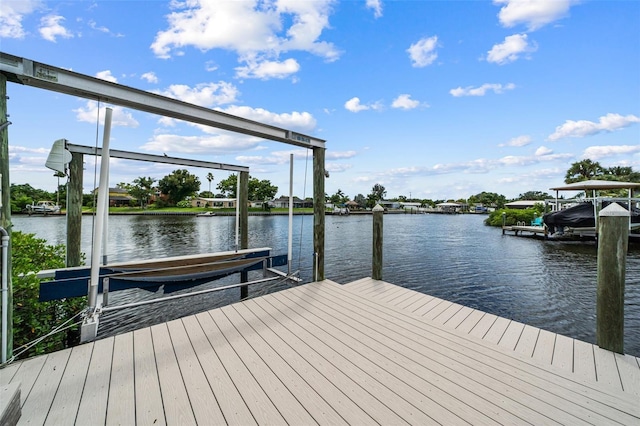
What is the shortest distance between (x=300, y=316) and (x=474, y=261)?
30.5 feet

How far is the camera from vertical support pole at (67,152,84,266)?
11.6ft

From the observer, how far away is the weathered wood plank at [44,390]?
1300 millimetres

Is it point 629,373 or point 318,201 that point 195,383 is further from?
point 629,373

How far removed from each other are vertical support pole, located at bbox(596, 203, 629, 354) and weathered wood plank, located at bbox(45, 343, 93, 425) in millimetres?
3875

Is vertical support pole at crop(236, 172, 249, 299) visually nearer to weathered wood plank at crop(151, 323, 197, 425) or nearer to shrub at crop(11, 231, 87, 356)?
shrub at crop(11, 231, 87, 356)

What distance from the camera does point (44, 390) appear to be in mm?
1496

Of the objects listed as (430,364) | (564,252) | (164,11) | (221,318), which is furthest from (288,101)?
(564,252)

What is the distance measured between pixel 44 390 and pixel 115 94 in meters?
2.10

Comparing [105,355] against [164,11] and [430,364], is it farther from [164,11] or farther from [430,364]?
[164,11]

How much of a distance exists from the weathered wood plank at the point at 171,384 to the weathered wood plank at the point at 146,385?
0.09 ft

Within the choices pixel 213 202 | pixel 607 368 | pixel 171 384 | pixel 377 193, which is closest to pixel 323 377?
pixel 171 384

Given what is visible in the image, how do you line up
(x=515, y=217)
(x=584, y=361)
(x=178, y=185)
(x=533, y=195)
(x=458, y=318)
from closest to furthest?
(x=584, y=361) < (x=458, y=318) < (x=515, y=217) < (x=178, y=185) < (x=533, y=195)

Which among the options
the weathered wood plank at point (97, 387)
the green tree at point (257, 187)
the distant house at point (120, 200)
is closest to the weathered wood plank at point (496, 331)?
the weathered wood plank at point (97, 387)

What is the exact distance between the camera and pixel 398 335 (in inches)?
91.7
